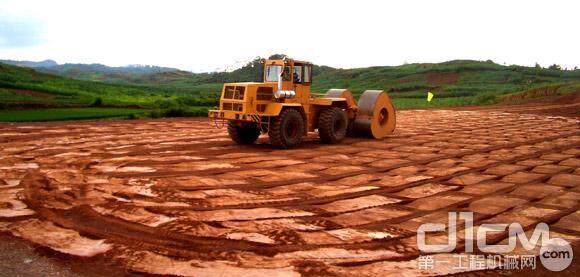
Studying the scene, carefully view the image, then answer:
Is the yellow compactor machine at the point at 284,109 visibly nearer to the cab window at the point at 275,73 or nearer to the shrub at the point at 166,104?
the cab window at the point at 275,73

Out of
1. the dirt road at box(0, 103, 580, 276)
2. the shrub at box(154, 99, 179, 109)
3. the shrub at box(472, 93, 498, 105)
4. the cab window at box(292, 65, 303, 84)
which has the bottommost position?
the dirt road at box(0, 103, 580, 276)

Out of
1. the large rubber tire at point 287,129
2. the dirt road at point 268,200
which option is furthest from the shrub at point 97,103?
the large rubber tire at point 287,129

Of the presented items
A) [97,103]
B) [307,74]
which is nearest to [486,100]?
[97,103]

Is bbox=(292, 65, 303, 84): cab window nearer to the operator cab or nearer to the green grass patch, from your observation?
the operator cab

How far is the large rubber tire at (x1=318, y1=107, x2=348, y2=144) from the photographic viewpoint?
12.1 m

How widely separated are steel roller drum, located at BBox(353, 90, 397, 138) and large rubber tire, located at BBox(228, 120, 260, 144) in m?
3.09

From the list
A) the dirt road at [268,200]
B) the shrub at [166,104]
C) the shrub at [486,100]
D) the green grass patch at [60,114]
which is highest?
the shrub at [486,100]

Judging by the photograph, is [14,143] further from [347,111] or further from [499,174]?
[499,174]

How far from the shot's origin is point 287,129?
449 inches

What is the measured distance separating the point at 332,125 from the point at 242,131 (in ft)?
7.22

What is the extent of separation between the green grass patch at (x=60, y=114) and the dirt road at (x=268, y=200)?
6.54 metres

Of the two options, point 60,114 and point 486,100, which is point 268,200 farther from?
point 486,100

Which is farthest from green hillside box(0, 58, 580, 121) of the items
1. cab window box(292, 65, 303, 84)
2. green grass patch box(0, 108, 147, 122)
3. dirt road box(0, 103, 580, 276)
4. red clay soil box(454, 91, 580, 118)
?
dirt road box(0, 103, 580, 276)

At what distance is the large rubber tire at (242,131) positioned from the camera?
39.1 ft
